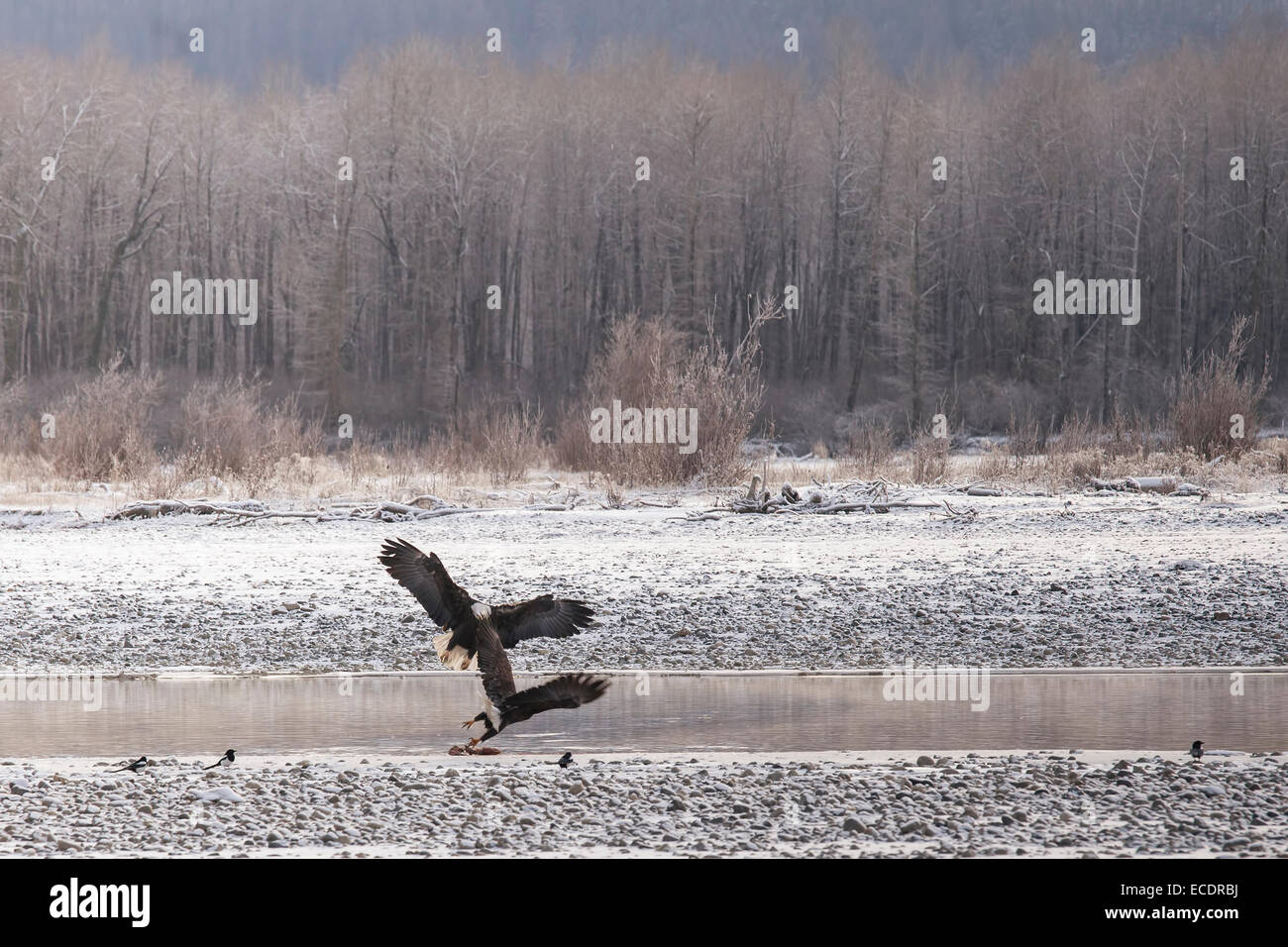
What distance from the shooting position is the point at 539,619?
624 centimetres

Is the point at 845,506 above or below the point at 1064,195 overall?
below

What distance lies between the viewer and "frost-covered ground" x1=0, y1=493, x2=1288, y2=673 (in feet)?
32.3

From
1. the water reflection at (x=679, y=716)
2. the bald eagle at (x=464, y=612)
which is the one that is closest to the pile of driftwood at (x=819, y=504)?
the water reflection at (x=679, y=716)

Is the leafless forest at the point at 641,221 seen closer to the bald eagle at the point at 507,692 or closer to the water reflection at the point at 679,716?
the water reflection at the point at 679,716

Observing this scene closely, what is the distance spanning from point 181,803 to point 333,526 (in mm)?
9418

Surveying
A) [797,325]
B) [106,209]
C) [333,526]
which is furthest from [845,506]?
[106,209]

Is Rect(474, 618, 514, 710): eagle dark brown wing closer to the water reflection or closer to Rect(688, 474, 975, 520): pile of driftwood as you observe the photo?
the water reflection

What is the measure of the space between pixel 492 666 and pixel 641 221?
38437mm

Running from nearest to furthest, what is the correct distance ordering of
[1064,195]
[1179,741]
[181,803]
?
1. [181,803]
2. [1179,741]
3. [1064,195]

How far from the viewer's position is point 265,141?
146 ft

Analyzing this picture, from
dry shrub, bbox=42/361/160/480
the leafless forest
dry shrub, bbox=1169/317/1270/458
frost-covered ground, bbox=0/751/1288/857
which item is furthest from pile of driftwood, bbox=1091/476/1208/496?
the leafless forest

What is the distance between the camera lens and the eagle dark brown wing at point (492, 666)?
615cm
